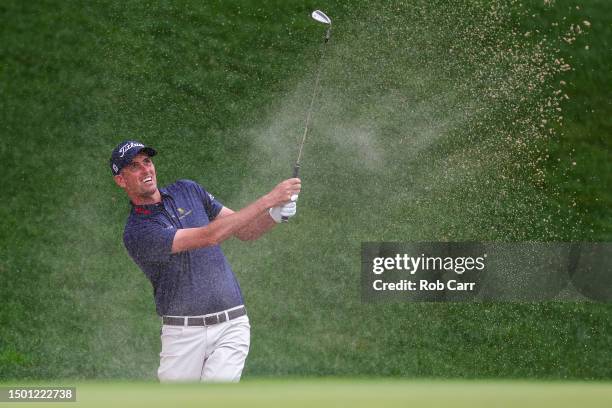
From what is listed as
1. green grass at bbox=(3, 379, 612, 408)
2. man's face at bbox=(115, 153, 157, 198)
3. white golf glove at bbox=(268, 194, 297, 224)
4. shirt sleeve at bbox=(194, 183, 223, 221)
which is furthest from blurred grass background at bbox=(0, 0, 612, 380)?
green grass at bbox=(3, 379, 612, 408)

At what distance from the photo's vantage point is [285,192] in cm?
472

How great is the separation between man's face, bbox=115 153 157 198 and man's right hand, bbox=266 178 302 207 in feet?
2.30

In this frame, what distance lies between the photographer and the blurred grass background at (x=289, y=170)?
25.2ft

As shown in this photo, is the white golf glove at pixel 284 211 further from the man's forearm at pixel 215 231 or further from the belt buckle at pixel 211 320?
the belt buckle at pixel 211 320

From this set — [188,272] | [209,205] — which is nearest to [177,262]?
[188,272]

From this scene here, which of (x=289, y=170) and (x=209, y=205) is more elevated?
(x=289, y=170)

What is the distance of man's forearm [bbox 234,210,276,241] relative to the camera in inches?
204

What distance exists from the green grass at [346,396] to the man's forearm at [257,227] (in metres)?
1.07

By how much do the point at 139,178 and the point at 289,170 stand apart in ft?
8.10

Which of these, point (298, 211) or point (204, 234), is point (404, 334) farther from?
point (204, 234)

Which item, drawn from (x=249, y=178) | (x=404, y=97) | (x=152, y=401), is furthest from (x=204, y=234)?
(x=404, y=97)

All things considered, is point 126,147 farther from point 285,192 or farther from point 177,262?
point 285,192

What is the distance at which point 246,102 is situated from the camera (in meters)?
8.19

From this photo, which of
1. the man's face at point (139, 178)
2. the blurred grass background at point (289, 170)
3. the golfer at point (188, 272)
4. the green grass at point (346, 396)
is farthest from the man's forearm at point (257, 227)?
the blurred grass background at point (289, 170)
